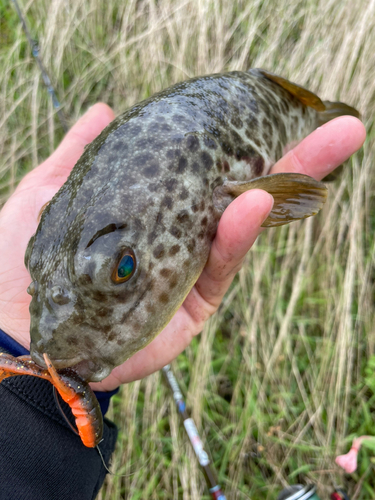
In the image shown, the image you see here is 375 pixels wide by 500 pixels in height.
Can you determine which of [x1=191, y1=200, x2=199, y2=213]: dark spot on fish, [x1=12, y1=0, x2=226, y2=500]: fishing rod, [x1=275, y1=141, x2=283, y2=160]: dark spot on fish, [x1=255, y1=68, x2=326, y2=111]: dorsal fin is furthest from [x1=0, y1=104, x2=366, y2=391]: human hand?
[x1=12, y1=0, x2=226, y2=500]: fishing rod

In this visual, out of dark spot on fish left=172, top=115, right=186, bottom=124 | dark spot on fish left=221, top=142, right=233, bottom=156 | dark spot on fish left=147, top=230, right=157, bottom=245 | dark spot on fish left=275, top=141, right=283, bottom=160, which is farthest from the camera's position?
dark spot on fish left=275, top=141, right=283, bottom=160

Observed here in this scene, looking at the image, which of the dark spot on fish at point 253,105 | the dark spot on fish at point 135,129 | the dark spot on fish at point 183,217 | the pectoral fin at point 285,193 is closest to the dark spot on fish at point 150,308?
the dark spot on fish at point 183,217

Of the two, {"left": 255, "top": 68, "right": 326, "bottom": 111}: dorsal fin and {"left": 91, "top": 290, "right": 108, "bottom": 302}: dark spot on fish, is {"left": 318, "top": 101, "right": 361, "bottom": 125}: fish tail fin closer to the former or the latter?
{"left": 255, "top": 68, "right": 326, "bottom": 111}: dorsal fin

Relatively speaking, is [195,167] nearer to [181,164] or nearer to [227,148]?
[181,164]

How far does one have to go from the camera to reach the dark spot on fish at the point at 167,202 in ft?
6.14

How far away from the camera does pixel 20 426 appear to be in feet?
6.93

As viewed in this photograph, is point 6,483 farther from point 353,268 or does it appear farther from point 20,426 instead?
point 353,268

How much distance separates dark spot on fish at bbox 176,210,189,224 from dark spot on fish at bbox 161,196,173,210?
0.22ft

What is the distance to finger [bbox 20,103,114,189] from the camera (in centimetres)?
310

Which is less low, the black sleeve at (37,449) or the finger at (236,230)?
the finger at (236,230)

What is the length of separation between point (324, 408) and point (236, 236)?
7.67 feet

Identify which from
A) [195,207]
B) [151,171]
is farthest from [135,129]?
[195,207]

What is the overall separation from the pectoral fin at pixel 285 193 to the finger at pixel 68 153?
5.24 feet

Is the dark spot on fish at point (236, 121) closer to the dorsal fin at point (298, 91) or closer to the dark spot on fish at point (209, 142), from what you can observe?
the dark spot on fish at point (209, 142)
